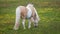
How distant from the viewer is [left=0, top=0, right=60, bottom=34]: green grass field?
2.15 metres

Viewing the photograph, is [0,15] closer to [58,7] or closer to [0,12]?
[0,12]

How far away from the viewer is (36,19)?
2.33m

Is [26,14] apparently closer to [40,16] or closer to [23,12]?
[23,12]

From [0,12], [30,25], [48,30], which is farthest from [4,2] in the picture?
[48,30]

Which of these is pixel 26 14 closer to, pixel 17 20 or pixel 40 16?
pixel 17 20

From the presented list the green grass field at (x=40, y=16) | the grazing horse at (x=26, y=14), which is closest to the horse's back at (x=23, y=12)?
the grazing horse at (x=26, y=14)

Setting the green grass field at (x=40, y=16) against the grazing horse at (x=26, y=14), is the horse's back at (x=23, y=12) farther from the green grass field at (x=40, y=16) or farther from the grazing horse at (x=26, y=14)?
the green grass field at (x=40, y=16)

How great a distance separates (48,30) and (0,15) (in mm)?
597

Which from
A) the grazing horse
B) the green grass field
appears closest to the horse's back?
the grazing horse

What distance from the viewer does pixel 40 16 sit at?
2.37m

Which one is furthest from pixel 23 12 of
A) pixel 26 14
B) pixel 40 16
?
pixel 40 16

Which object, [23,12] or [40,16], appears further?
[40,16]

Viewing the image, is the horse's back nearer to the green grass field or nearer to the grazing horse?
the grazing horse

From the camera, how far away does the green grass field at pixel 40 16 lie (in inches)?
84.7
